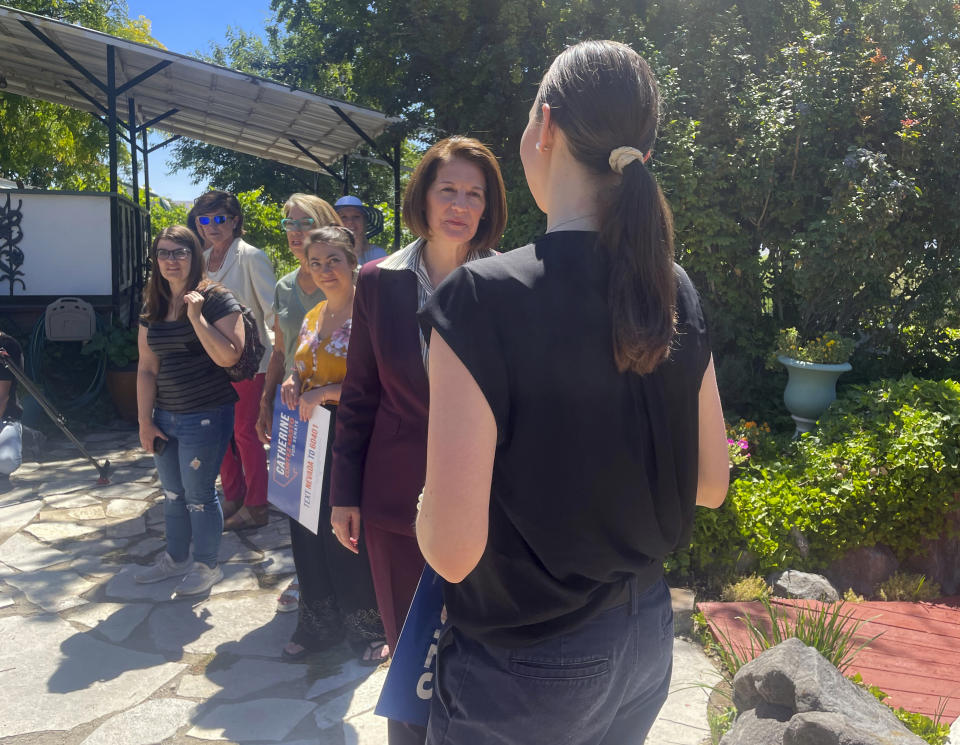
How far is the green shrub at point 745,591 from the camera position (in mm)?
4133

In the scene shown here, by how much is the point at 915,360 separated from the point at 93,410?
7.57 m

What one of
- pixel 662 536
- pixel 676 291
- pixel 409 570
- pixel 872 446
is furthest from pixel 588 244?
pixel 872 446

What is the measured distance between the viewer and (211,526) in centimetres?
420

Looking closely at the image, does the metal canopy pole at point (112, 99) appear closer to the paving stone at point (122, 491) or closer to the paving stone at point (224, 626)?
the paving stone at point (122, 491)

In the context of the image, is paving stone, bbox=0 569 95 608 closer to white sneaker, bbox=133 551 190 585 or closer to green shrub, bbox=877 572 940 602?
white sneaker, bbox=133 551 190 585

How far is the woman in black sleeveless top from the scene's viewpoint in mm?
1155

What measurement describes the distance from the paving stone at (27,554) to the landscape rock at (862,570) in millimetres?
4511

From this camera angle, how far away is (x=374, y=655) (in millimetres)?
3564

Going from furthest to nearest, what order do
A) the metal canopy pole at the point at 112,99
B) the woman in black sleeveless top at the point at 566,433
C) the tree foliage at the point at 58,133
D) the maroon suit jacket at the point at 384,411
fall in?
the tree foliage at the point at 58,133
the metal canopy pole at the point at 112,99
the maroon suit jacket at the point at 384,411
the woman in black sleeveless top at the point at 566,433

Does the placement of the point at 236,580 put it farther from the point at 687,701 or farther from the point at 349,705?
the point at 687,701

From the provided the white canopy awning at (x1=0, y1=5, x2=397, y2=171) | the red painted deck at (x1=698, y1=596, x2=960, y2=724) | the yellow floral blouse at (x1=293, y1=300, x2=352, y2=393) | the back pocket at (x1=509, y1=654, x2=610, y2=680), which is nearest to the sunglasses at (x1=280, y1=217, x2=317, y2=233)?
the yellow floral blouse at (x1=293, y1=300, x2=352, y2=393)

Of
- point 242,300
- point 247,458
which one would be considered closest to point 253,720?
point 247,458

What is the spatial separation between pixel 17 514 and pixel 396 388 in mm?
4407

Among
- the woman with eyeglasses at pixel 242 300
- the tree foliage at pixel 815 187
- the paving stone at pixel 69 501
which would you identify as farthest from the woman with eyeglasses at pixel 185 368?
the tree foliage at pixel 815 187
